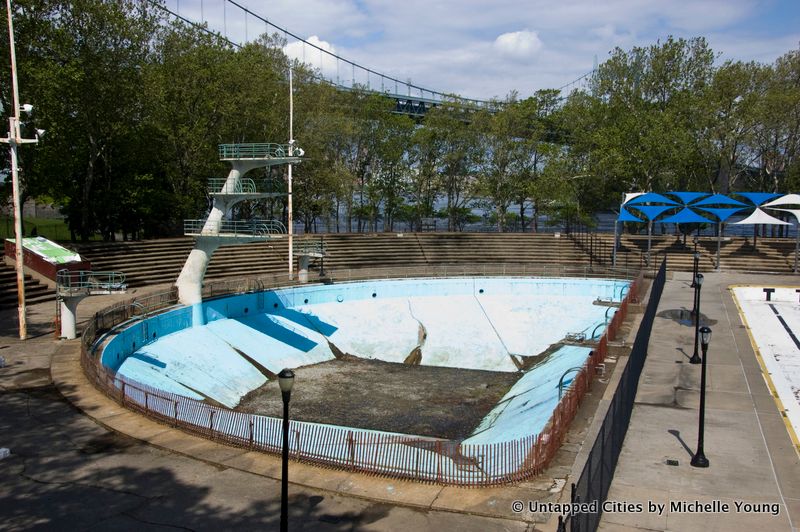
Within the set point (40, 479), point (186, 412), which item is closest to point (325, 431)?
point (186, 412)

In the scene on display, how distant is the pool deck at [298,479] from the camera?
11.6m

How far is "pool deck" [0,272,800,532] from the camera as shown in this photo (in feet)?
38.0

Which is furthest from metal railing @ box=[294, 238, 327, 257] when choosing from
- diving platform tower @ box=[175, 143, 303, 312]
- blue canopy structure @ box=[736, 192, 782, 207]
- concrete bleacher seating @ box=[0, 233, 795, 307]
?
blue canopy structure @ box=[736, 192, 782, 207]

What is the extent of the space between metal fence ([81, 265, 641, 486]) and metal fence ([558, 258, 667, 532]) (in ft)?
4.18

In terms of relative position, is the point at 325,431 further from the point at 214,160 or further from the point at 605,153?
the point at 605,153

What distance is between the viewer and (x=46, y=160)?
1395 inches

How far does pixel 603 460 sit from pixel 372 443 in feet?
15.7

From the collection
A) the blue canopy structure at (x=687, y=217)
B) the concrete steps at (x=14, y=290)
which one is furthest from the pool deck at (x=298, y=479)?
the blue canopy structure at (x=687, y=217)

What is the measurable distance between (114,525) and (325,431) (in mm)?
4679

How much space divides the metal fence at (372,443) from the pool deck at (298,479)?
32 centimetres

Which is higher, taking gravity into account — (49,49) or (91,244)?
(49,49)

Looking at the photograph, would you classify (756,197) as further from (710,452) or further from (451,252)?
(710,452)

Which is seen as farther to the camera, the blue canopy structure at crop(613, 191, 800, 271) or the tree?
the blue canopy structure at crop(613, 191, 800, 271)

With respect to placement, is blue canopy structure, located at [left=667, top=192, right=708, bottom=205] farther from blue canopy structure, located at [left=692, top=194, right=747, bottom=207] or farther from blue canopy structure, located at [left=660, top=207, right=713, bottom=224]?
blue canopy structure, located at [left=660, top=207, right=713, bottom=224]
